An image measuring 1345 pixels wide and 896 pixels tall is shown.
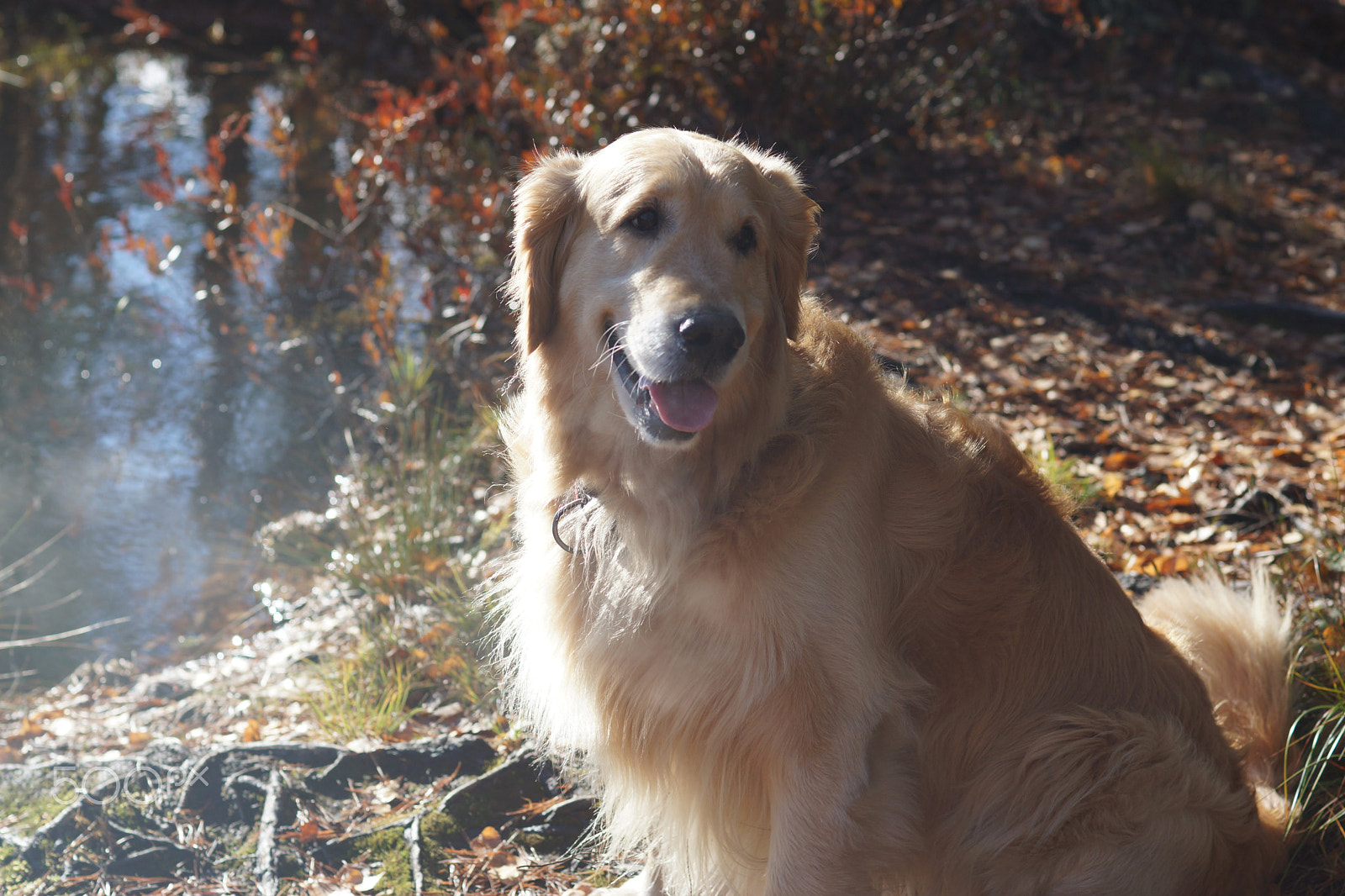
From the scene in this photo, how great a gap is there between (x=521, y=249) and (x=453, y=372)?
332 centimetres

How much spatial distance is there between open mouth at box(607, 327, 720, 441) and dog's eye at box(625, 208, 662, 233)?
0.34 metres

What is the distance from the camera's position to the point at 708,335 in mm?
2293

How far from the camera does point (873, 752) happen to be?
242cm

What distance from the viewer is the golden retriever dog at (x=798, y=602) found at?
238cm

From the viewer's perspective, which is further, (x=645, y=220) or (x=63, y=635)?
(x=63, y=635)

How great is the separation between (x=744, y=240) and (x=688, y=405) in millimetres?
501

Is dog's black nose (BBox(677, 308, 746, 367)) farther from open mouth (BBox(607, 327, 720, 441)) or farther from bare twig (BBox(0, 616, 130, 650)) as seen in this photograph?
bare twig (BBox(0, 616, 130, 650))

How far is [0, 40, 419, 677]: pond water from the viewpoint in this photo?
5.21m

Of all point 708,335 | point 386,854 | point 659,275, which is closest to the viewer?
point 708,335

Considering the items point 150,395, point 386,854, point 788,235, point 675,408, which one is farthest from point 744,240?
point 150,395

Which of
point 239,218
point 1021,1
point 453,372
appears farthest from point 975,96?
point 239,218

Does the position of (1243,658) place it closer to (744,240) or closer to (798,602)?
(798,602)

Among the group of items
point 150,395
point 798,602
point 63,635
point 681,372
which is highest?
point 681,372

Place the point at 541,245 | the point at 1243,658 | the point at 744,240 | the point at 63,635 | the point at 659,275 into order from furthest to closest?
1. the point at 63,635
2. the point at 1243,658
3. the point at 541,245
4. the point at 744,240
5. the point at 659,275
